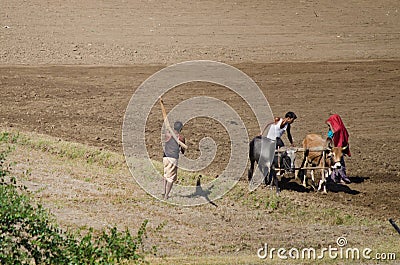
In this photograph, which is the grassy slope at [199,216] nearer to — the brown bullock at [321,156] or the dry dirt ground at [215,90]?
the dry dirt ground at [215,90]

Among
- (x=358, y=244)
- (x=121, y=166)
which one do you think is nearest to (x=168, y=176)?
(x=121, y=166)

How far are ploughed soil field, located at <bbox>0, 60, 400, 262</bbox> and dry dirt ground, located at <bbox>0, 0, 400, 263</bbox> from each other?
6cm

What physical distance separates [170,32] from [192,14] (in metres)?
2.38

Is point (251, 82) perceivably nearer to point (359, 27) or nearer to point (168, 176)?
point (359, 27)

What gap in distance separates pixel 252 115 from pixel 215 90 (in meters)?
3.10

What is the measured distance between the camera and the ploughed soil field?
1898 centimetres

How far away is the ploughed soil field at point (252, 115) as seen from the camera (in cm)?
1898

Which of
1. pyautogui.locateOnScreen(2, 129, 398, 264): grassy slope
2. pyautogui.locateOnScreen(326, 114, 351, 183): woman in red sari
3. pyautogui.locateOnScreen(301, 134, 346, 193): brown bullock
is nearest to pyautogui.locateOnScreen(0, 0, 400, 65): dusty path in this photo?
pyautogui.locateOnScreen(2, 129, 398, 264): grassy slope

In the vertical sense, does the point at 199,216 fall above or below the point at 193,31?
below

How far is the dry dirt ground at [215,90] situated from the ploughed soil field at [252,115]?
0.06 metres

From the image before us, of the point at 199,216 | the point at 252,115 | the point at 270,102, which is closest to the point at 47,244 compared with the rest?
the point at 199,216

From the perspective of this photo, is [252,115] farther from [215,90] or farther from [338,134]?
[338,134]

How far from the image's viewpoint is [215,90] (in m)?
28.8

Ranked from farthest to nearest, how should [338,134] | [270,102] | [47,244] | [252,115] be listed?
[270,102] < [252,115] < [338,134] < [47,244]
